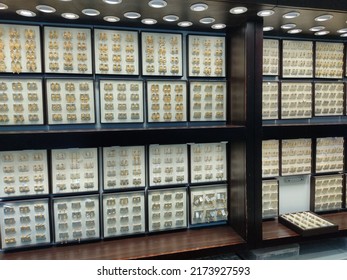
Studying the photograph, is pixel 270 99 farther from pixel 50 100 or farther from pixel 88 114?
pixel 50 100

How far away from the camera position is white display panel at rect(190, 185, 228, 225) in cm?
270

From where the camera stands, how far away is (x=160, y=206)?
8.61 feet

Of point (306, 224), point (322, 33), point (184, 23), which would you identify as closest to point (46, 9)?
point (184, 23)

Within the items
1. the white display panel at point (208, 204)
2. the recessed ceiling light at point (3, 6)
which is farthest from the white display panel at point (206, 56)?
the recessed ceiling light at point (3, 6)

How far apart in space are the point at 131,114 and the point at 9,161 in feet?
3.64

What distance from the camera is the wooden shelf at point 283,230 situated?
8.20ft

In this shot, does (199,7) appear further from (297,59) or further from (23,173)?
(23,173)

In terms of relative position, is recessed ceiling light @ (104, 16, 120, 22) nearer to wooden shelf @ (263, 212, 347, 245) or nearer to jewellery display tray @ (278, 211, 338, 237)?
wooden shelf @ (263, 212, 347, 245)

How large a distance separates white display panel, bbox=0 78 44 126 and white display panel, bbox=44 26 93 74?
21 cm

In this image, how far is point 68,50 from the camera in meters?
2.36

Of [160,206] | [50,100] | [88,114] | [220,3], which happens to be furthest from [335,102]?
[50,100]

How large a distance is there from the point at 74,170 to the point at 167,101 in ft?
3.48

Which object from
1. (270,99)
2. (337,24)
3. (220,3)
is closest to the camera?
(220,3)

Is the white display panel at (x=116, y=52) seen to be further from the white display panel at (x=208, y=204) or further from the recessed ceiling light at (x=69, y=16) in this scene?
the white display panel at (x=208, y=204)
